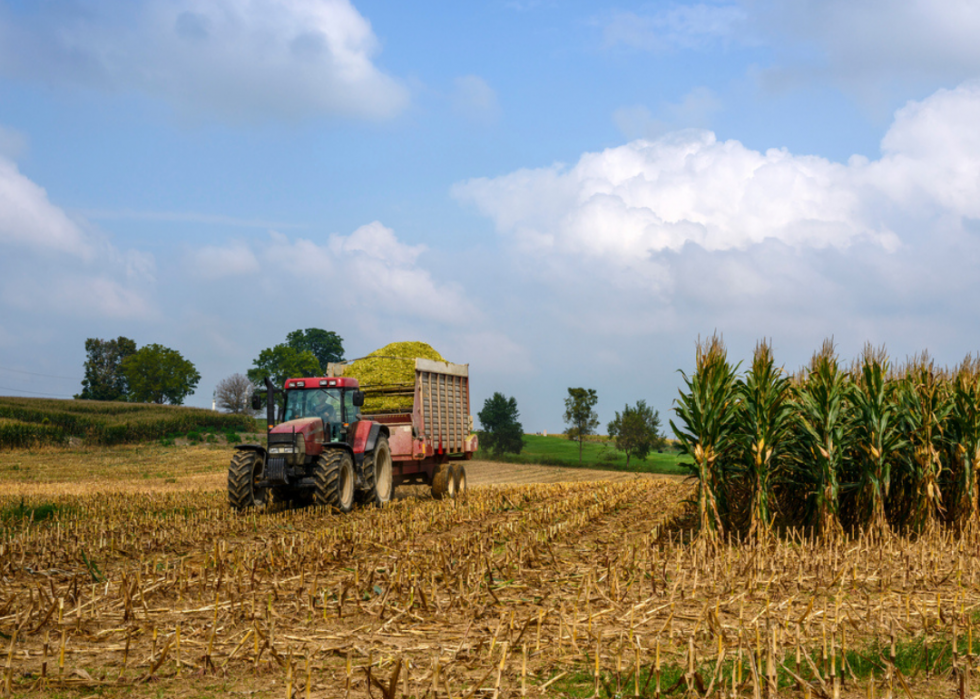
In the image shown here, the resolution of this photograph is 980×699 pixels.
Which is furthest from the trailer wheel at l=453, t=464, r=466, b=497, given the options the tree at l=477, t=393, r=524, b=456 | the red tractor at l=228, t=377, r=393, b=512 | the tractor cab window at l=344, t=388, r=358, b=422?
the tree at l=477, t=393, r=524, b=456

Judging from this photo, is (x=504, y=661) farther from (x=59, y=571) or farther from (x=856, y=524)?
(x=856, y=524)

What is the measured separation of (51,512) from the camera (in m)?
14.0

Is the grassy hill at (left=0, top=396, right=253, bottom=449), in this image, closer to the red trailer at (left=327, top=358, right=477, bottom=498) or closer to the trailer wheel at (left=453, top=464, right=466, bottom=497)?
the red trailer at (left=327, top=358, right=477, bottom=498)

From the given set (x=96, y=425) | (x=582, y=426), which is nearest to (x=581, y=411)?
(x=582, y=426)

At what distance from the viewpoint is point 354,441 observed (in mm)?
15273

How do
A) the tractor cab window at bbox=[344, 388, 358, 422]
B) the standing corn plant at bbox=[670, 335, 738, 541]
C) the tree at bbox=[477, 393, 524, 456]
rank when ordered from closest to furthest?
the standing corn plant at bbox=[670, 335, 738, 541], the tractor cab window at bbox=[344, 388, 358, 422], the tree at bbox=[477, 393, 524, 456]

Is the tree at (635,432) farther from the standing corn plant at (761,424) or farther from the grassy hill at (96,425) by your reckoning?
the standing corn plant at (761,424)

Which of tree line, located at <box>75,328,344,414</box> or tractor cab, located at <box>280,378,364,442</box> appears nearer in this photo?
tractor cab, located at <box>280,378,364,442</box>

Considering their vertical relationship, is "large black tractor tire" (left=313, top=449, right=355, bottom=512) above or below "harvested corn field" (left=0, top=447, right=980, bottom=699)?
above

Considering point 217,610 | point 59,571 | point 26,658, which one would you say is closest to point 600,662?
point 217,610

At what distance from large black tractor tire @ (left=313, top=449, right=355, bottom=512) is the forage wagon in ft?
0.06

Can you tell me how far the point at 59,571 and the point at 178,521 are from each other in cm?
369

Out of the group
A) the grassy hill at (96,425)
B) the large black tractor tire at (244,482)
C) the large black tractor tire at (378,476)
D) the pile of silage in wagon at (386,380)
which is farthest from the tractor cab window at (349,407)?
the grassy hill at (96,425)

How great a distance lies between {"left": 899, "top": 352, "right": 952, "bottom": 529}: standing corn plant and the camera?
11.5 m
